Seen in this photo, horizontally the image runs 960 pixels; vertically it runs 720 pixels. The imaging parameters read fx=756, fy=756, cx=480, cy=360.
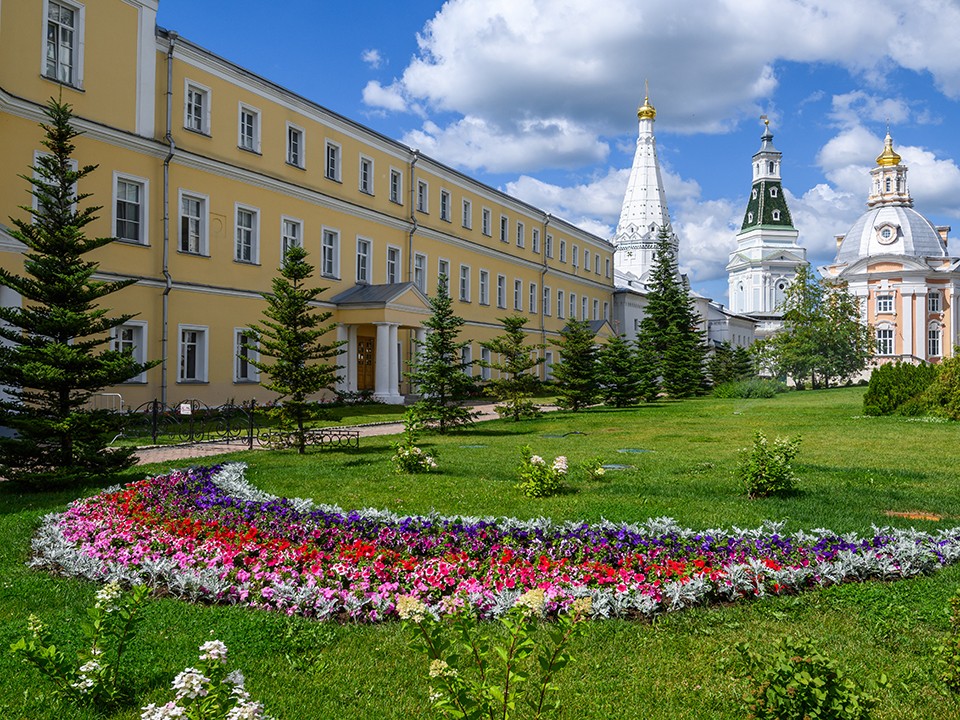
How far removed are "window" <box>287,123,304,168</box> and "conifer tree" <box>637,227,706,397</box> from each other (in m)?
19.1

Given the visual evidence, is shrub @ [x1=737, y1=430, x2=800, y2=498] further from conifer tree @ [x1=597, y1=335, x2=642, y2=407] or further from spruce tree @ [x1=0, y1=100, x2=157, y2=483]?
conifer tree @ [x1=597, y1=335, x2=642, y2=407]

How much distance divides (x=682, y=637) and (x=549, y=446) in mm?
10669

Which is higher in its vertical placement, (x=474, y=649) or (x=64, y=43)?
(x=64, y=43)

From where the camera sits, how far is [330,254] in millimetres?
29375

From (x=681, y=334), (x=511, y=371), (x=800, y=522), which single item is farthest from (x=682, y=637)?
(x=681, y=334)

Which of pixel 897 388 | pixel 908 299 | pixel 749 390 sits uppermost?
pixel 908 299

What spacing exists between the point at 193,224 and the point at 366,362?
31.3ft

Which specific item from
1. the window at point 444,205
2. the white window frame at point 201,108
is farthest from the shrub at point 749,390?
the white window frame at point 201,108

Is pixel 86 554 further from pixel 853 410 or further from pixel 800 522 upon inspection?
pixel 853 410

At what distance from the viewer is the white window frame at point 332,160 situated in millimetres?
29109

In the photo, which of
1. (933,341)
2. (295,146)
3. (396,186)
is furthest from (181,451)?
(933,341)

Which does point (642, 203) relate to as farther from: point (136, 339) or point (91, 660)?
point (91, 660)

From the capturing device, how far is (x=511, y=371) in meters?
Answer: 22.4

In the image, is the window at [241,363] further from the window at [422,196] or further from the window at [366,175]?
the window at [422,196]
